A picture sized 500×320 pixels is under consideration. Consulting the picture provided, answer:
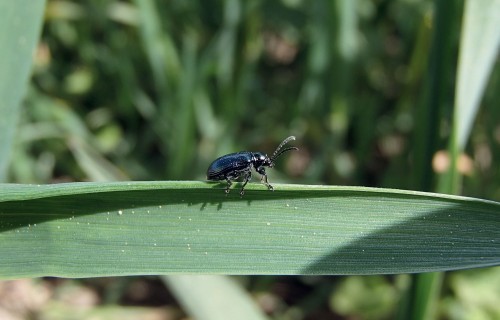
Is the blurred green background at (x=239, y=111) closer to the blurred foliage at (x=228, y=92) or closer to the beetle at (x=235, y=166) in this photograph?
the blurred foliage at (x=228, y=92)

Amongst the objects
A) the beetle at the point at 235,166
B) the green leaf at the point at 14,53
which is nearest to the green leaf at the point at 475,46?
the beetle at the point at 235,166

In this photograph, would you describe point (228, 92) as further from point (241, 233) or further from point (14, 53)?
point (241, 233)

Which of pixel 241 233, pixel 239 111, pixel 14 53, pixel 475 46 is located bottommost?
pixel 241 233

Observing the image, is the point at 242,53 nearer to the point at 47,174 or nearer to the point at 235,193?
the point at 47,174

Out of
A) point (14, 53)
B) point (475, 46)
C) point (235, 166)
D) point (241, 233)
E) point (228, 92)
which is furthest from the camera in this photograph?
point (228, 92)

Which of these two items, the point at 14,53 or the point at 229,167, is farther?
the point at 229,167

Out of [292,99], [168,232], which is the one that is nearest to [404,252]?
[168,232]

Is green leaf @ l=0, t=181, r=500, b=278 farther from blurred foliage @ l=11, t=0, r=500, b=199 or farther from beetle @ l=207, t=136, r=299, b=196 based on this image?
blurred foliage @ l=11, t=0, r=500, b=199

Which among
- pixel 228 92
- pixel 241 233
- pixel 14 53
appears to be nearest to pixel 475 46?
pixel 241 233
